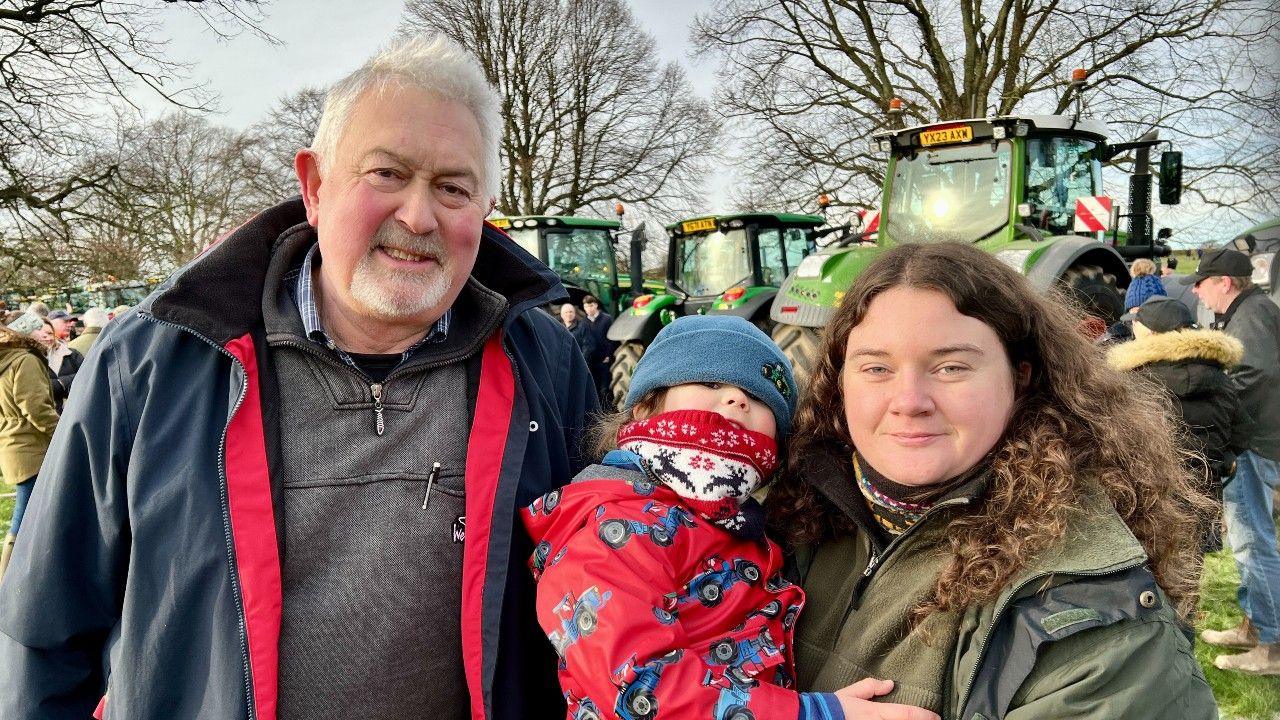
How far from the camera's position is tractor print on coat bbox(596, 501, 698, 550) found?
61.0 inches

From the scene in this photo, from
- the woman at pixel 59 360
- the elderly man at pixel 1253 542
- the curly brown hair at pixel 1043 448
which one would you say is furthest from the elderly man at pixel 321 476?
the woman at pixel 59 360

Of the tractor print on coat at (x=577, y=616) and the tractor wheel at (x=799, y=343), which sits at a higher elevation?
the tractor print on coat at (x=577, y=616)

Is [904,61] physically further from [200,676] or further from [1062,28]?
[200,676]

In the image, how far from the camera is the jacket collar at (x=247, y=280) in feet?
5.49

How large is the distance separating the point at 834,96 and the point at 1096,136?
12759 millimetres

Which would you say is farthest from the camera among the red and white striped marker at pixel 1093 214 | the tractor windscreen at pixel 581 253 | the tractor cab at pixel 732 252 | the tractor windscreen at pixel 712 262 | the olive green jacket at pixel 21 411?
the tractor windscreen at pixel 581 253

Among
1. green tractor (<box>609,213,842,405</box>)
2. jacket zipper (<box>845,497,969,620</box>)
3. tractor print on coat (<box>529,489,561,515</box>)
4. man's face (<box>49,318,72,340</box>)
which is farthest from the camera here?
green tractor (<box>609,213,842,405</box>)

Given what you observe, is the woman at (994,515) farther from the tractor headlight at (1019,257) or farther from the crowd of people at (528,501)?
the tractor headlight at (1019,257)

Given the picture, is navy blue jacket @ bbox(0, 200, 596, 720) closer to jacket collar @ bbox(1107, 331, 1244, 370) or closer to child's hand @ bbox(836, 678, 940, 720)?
child's hand @ bbox(836, 678, 940, 720)

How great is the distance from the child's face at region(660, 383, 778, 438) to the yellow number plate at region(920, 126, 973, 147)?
6269mm

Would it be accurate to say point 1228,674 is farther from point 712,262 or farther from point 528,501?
point 712,262

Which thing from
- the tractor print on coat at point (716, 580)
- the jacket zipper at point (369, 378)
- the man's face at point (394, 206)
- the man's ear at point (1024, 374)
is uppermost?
the man's face at point (394, 206)

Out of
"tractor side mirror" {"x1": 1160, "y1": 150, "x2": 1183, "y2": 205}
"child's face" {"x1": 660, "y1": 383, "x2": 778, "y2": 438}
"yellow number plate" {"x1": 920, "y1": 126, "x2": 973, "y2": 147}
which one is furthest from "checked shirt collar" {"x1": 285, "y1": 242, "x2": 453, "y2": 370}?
"yellow number plate" {"x1": 920, "y1": 126, "x2": 973, "y2": 147}

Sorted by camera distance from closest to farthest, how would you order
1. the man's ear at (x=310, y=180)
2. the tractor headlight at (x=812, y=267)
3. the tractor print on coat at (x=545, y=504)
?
the tractor print on coat at (x=545, y=504), the man's ear at (x=310, y=180), the tractor headlight at (x=812, y=267)
